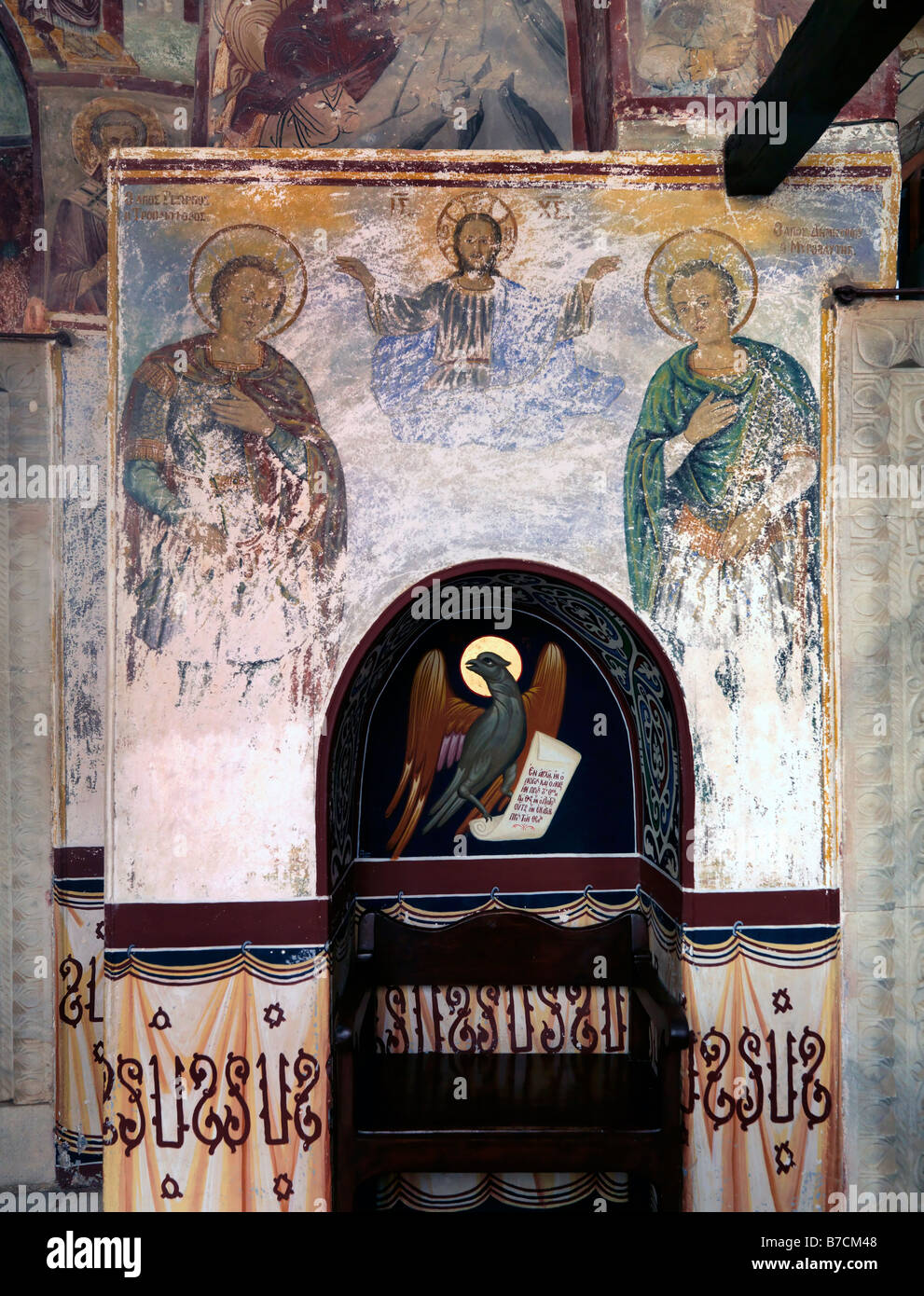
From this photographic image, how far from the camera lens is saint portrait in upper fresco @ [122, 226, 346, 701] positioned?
4086mm

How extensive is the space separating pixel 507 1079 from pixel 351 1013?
96 centimetres

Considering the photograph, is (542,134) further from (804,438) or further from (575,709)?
(575,709)

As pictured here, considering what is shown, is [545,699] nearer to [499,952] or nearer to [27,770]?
[499,952]

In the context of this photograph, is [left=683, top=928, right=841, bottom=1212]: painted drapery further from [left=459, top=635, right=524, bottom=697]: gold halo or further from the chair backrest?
[left=459, top=635, right=524, bottom=697]: gold halo

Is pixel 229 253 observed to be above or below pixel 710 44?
below

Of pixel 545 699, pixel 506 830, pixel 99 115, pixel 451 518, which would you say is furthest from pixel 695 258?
pixel 99 115

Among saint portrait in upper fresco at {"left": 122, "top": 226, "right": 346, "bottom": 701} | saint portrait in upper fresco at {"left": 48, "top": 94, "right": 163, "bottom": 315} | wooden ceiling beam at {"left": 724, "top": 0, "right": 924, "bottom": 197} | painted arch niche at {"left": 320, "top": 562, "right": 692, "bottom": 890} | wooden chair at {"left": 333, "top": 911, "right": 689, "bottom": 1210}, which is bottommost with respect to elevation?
wooden chair at {"left": 333, "top": 911, "right": 689, "bottom": 1210}

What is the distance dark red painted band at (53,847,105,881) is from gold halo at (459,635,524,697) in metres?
2.20

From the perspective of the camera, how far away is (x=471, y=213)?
4.12 m

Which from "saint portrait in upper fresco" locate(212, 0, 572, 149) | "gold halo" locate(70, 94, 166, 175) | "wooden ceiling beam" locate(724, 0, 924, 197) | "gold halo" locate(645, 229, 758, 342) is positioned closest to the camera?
"wooden ceiling beam" locate(724, 0, 924, 197)

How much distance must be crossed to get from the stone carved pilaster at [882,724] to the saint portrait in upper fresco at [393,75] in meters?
2.01

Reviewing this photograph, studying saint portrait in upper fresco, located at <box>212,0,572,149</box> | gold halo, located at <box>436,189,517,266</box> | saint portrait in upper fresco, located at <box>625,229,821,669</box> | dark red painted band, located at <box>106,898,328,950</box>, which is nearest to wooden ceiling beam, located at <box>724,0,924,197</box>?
saint portrait in upper fresco, located at <box>625,229,821,669</box>

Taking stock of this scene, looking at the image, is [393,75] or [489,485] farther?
[393,75]
